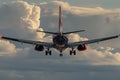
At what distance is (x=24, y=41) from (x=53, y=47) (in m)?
16.3

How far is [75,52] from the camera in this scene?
193500mm

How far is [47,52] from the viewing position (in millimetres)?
194625

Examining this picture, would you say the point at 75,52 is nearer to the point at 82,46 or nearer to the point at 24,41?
the point at 82,46

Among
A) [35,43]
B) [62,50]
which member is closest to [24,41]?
[35,43]

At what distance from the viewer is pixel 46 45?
629 feet

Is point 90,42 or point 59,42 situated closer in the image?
point 59,42

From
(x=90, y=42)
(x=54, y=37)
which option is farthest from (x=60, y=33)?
(x=90, y=42)

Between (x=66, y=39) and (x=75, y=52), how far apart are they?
8.86m

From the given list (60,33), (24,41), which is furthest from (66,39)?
(24,41)

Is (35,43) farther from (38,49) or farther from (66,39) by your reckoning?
(66,39)

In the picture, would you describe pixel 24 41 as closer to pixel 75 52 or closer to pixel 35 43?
pixel 35 43

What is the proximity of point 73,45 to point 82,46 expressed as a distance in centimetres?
523

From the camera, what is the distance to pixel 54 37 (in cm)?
18738

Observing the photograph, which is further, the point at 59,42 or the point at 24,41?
the point at 24,41
